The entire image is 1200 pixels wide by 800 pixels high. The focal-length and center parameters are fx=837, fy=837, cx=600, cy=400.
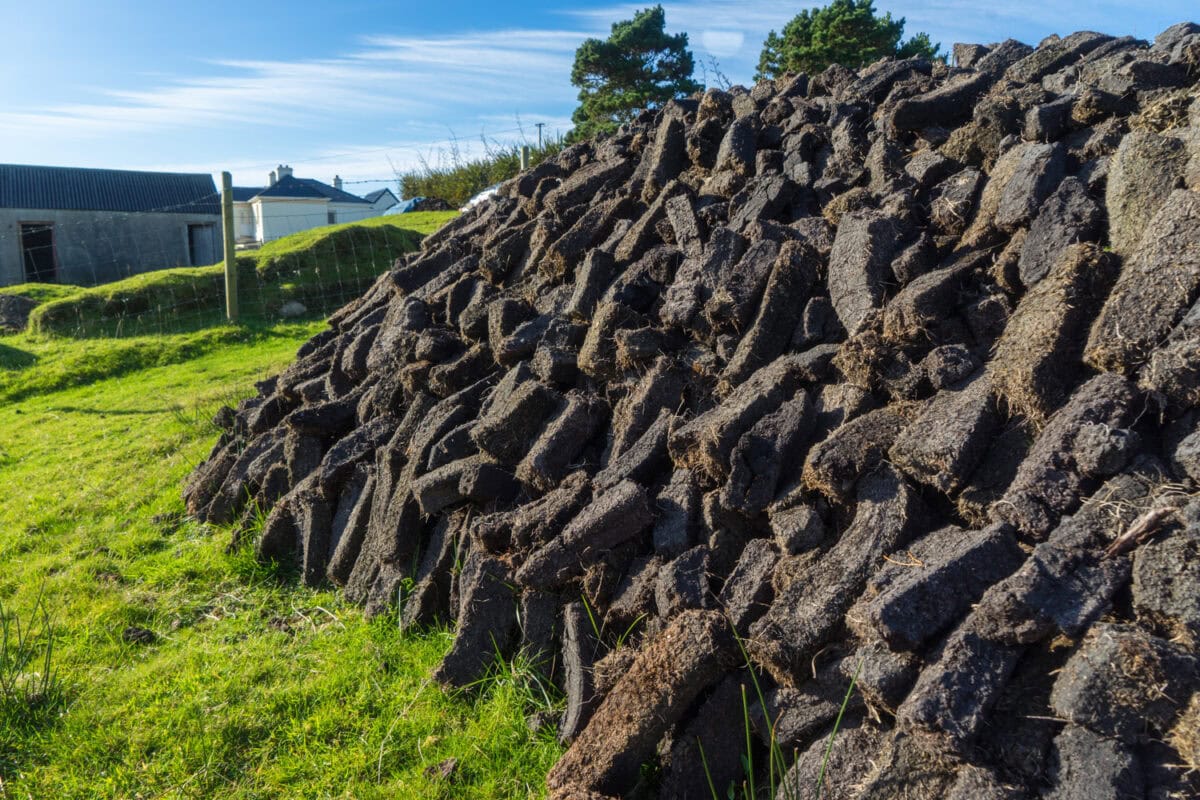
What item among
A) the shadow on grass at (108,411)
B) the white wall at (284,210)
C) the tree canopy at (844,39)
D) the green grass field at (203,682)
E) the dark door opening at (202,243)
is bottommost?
the green grass field at (203,682)

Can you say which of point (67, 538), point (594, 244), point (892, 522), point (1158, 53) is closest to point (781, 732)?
point (892, 522)

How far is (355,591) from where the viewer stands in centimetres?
421

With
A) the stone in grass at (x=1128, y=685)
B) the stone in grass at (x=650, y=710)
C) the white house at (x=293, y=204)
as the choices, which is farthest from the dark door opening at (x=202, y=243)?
the stone in grass at (x=1128, y=685)

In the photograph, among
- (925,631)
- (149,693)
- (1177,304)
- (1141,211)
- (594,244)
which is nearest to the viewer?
(925,631)

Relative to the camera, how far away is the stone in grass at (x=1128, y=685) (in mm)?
1904

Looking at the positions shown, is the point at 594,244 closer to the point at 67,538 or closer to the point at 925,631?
the point at 925,631

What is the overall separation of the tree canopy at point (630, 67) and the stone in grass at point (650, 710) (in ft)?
69.1

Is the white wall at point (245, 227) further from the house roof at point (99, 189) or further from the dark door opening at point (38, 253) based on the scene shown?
Result: the dark door opening at point (38, 253)

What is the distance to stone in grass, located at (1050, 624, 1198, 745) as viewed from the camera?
1904 millimetres

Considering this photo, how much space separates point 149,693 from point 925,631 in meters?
3.13

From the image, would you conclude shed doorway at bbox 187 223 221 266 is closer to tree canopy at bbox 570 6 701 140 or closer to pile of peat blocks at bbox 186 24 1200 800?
tree canopy at bbox 570 6 701 140

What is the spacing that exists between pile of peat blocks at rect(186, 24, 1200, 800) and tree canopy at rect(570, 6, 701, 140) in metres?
18.2

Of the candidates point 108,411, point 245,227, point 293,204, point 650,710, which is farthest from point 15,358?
point 245,227

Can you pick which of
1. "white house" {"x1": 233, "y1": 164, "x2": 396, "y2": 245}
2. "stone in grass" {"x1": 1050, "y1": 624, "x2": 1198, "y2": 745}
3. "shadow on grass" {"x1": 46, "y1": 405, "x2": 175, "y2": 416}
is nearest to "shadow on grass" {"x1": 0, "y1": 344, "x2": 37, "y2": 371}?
"shadow on grass" {"x1": 46, "y1": 405, "x2": 175, "y2": 416}
